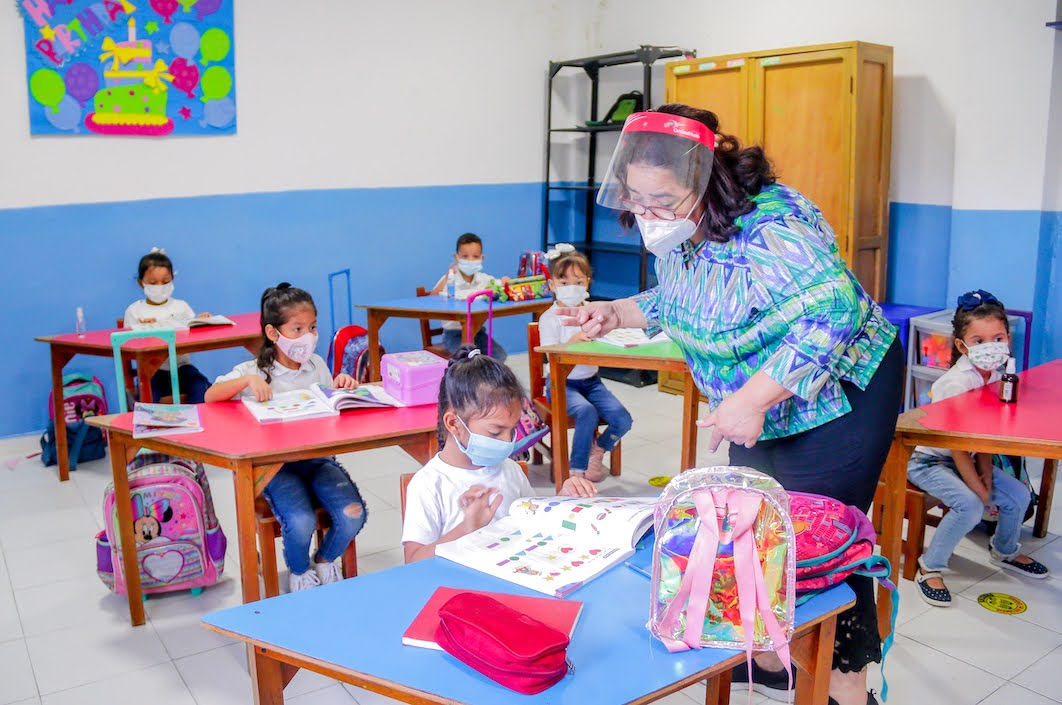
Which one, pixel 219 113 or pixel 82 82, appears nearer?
pixel 82 82

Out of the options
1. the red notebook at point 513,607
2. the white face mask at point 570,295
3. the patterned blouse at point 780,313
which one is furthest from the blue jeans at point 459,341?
the red notebook at point 513,607

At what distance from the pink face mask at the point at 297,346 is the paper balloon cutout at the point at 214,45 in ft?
8.98

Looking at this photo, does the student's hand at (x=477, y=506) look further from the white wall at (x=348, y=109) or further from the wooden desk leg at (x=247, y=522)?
the white wall at (x=348, y=109)

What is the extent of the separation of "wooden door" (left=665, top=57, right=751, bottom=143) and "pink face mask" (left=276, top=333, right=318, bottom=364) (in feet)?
9.34

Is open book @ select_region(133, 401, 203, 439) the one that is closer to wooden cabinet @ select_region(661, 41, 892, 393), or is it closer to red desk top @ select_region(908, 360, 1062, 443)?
red desk top @ select_region(908, 360, 1062, 443)

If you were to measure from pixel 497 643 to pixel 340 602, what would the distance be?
363 millimetres

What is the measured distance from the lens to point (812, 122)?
487cm

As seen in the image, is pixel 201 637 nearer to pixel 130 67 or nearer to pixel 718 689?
pixel 718 689

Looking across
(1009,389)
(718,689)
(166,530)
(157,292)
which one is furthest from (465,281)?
(718,689)

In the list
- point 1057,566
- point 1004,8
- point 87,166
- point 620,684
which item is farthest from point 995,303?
point 87,166

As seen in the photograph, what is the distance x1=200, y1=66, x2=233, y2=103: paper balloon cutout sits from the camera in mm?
5234

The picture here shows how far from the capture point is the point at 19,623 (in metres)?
2.96

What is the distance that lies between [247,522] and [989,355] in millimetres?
2430

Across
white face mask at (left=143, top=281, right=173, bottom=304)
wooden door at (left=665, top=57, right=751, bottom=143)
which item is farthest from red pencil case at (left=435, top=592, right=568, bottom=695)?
wooden door at (left=665, top=57, right=751, bottom=143)
